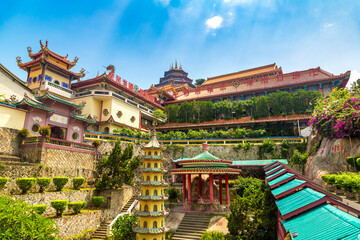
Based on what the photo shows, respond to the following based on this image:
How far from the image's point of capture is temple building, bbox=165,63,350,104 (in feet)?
132

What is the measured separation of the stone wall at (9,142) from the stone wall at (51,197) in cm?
621

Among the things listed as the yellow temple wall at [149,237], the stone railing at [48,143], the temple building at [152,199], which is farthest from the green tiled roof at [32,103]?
the yellow temple wall at [149,237]

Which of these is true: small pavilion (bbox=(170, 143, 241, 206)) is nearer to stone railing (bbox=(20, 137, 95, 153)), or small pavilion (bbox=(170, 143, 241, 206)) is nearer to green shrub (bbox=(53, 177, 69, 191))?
green shrub (bbox=(53, 177, 69, 191))

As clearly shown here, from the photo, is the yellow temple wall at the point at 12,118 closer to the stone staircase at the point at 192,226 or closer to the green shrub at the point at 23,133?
the green shrub at the point at 23,133

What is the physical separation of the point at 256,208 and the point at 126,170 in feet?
39.8

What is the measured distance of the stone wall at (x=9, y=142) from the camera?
63.8 feet

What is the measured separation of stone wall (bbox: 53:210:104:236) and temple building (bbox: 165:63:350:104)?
3510 cm

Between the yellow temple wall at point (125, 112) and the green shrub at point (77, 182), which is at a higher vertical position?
the yellow temple wall at point (125, 112)

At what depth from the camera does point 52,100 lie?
79.0 feet

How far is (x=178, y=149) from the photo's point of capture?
34.5m

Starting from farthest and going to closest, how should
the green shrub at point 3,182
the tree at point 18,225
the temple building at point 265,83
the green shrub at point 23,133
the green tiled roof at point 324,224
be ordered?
the temple building at point 265,83 → the green shrub at point 23,133 → the green shrub at point 3,182 → the tree at point 18,225 → the green tiled roof at point 324,224

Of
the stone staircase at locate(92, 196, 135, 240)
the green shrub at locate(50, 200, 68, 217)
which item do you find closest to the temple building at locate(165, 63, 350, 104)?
the stone staircase at locate(92, 196, 135, 240)

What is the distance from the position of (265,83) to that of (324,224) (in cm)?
4423

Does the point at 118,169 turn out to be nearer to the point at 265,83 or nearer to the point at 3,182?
the point at 3,182
